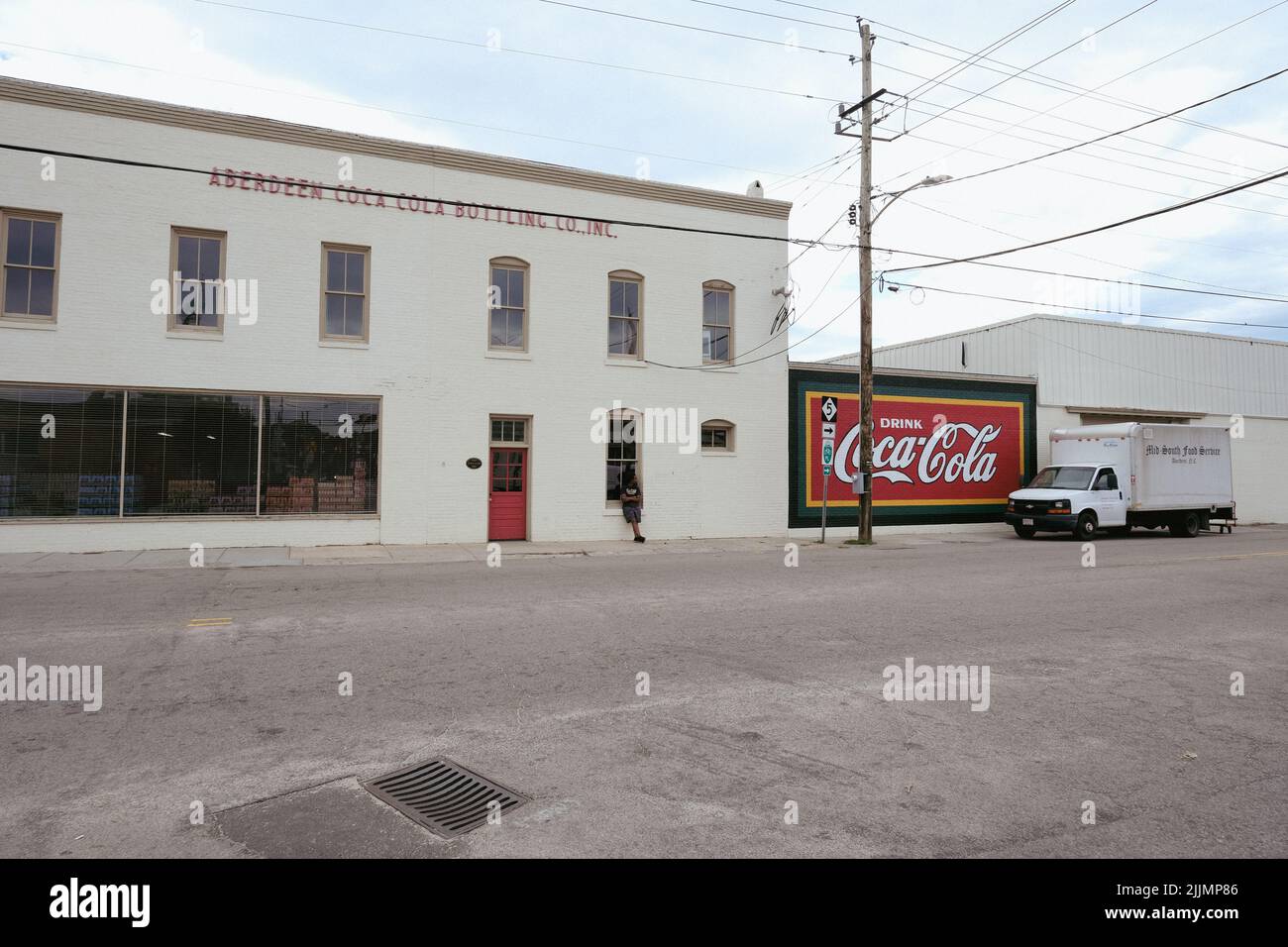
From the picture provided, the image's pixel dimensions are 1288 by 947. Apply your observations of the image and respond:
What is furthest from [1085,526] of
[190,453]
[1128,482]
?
[190,453]

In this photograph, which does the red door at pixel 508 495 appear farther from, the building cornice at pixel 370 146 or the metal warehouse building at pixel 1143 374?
the metal warehouse building at pixel 1143 374

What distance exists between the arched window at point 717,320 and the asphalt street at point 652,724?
37.6ft

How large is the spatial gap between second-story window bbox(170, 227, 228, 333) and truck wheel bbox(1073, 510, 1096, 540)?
21.7m

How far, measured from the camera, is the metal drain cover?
3.98m

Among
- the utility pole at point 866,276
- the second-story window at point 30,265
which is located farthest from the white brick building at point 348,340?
the utility pole at point 866,276

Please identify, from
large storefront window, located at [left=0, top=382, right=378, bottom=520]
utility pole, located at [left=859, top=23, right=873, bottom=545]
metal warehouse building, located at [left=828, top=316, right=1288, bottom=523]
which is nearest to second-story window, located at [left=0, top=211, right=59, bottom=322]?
large storefront window, located at [left=0, top=382, right=378, bottom=520]

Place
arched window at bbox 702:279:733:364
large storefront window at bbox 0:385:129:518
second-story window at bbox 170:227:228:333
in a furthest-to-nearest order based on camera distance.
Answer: arched window at bbox 702:279:733:364 → second-story window at bbox 170:227:228:333 → large storefront window at bbox 0:385:129:518

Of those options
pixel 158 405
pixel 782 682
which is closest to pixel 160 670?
pixel 782 682

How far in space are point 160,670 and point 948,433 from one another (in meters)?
22.6

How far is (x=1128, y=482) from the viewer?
2356 centimetres

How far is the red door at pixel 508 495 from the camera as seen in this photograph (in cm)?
1897

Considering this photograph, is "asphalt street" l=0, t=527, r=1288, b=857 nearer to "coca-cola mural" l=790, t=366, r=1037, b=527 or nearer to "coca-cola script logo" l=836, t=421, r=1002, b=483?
"coca-cola mural" l=790, t=366, r=1037, b=527

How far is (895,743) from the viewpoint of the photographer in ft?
17.0
